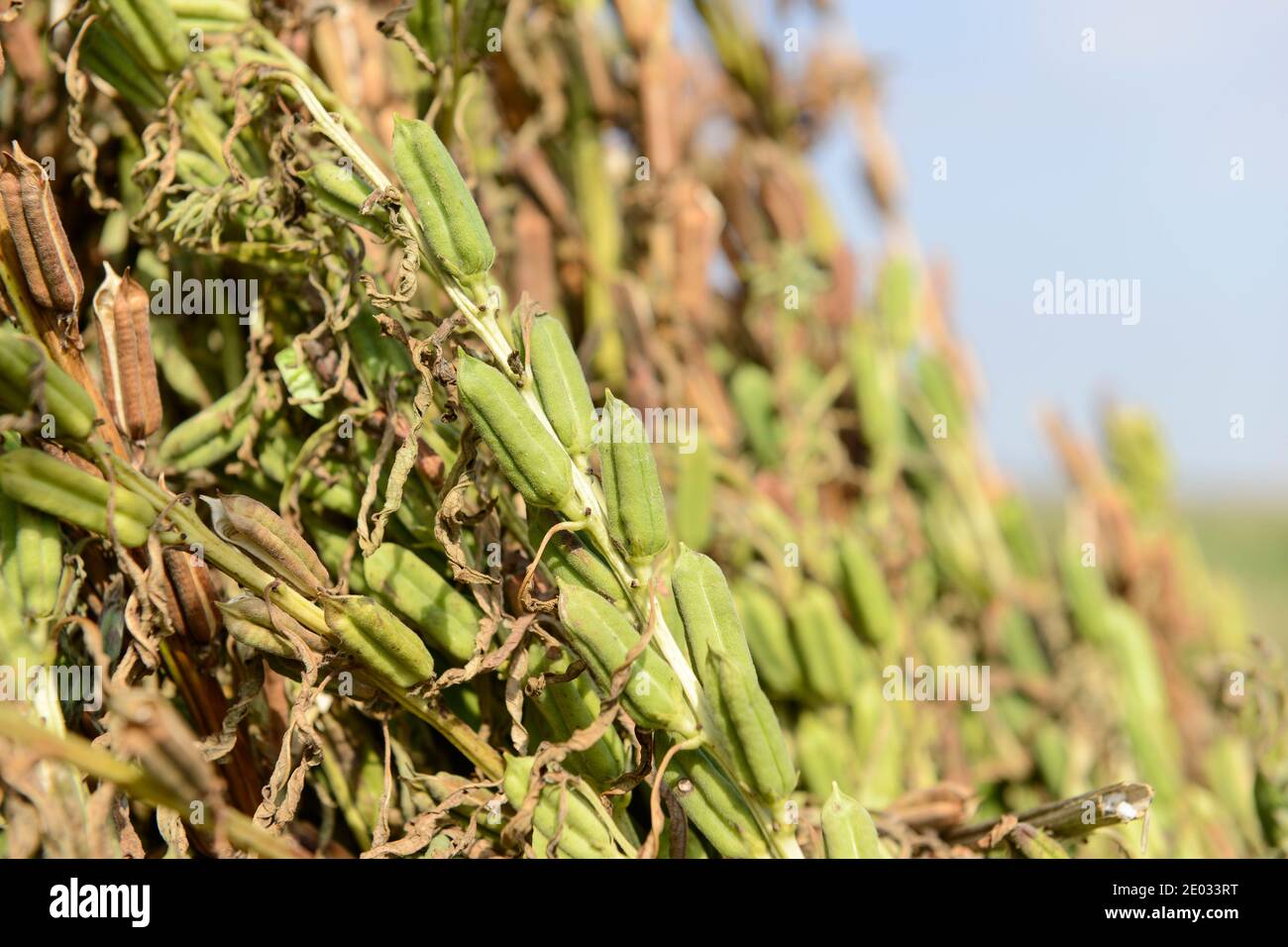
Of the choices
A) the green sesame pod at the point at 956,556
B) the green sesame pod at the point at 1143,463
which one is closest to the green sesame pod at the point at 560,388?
the green sesame pod at the point at 956,556

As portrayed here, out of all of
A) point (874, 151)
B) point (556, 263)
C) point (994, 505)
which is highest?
point (874, 151)

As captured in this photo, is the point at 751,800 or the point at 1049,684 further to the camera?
the point at 1049,684

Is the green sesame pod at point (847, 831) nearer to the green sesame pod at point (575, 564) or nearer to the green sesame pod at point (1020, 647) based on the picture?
the green sesame pod at point (575, 564)

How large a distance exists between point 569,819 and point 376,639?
0.07m

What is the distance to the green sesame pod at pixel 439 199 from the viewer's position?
1.02ft

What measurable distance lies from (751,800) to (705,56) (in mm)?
553

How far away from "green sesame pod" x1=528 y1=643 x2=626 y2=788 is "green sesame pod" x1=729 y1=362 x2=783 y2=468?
317 millimetres

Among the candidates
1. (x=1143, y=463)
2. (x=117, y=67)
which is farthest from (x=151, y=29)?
(x=1143, y=463)


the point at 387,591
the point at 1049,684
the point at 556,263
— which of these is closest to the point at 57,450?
the point at 387,591

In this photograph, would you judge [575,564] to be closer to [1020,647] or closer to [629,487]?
[629,487]

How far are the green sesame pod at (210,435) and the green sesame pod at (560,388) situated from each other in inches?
4.6
